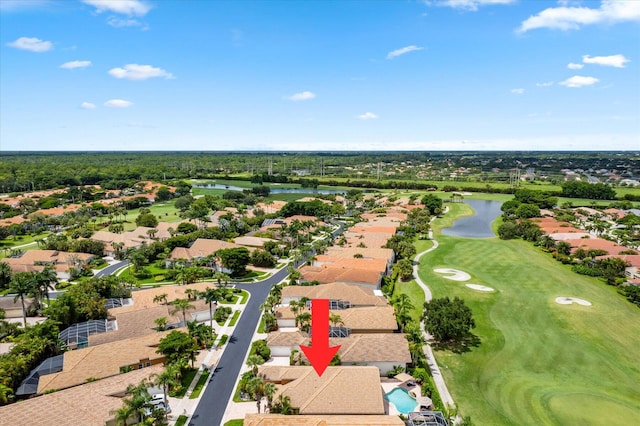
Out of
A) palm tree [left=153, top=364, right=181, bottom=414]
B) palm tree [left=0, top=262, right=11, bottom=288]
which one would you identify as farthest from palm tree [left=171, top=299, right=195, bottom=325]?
palm tree [left=0, top=262, right=11, bottom=288]

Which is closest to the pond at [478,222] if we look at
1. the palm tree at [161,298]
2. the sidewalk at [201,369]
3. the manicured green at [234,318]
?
the manicured green at [234,318]

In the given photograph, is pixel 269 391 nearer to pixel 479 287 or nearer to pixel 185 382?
pixel 185 382

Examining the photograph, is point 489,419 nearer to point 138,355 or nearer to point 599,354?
point 599,354

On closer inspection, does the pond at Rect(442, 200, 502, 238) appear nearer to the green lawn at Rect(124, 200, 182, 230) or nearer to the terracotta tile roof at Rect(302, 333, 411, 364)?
the terracotta tile roof at Rect(302, 333, 411, 364)

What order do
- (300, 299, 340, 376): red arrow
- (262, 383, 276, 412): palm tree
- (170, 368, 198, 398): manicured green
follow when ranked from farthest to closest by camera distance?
(300, 299, 340, 376): red arrow < (170, 368, 198, 398): manicured green < (262, 383, 276, 412): palm tree

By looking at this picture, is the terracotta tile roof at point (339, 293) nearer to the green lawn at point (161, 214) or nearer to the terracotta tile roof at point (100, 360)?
the terracotta tile roof at point (100, 360)

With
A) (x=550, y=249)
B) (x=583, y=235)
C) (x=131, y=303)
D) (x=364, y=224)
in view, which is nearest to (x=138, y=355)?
(x=131, y=303)
